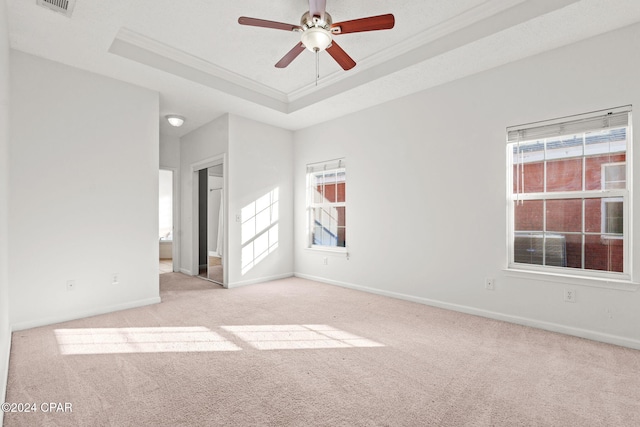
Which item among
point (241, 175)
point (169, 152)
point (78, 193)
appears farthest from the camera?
point (169, 152)

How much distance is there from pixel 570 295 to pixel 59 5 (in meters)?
5.07

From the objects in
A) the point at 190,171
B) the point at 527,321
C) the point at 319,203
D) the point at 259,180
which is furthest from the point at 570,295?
the point at 190,171

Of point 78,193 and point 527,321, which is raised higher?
point 78,193

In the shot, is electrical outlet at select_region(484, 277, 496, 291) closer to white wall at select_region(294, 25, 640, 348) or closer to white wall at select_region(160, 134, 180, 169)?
white wall at select_region(294, 25, 640, 348)

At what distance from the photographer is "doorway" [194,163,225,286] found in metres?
5.55

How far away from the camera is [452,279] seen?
3615mm

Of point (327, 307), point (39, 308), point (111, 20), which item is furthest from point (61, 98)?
point (327, 307)

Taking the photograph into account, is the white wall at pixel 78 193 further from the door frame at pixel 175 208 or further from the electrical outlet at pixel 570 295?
the electrical outlet at pixel 570 295

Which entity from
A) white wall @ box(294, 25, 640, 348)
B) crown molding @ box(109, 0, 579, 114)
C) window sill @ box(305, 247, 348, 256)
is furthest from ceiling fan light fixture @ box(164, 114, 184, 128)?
window sill @ box(305, 247, 348, 256)

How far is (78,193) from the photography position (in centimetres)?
328

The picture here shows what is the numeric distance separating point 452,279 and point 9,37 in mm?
5094

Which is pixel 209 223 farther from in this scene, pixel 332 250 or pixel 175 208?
pixel 332 250

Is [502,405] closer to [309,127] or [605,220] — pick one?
[605,220]

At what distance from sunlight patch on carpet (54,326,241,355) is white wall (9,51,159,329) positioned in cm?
56
